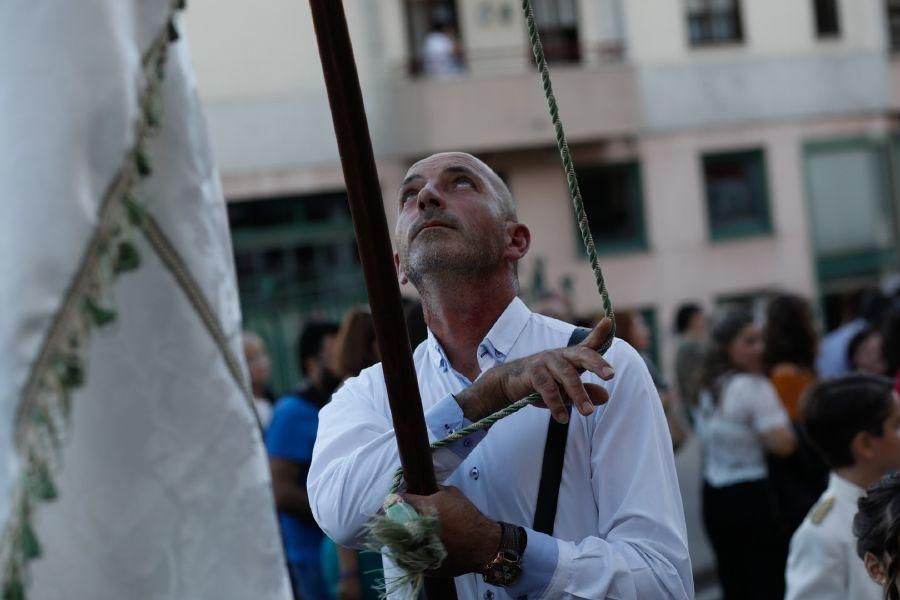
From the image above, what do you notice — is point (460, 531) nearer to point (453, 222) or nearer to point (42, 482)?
point (453, 222)

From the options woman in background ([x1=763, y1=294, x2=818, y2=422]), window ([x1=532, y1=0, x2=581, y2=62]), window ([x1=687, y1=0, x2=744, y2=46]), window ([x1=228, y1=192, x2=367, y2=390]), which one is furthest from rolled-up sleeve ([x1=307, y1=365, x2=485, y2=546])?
window ([x1=687, y1=0, x2=744, y2=46])

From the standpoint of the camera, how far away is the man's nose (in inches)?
98.7

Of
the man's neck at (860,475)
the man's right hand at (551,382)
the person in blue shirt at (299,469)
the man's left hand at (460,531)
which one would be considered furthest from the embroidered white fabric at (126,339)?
the person in blue shirt at (299,469)

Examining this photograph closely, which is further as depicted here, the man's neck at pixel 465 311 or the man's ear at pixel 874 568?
the man's ear at pixel 874 568

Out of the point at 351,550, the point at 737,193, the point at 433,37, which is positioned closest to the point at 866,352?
the point at 351,550

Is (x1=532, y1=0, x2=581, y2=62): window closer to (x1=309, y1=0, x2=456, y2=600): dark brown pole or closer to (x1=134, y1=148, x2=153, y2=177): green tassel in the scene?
(x1=309, y1=0, x2=456, y2=600): dark brown pole

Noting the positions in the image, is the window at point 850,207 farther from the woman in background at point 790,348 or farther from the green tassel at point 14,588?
the green tassel at point 14,588

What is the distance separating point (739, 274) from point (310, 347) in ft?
51.6

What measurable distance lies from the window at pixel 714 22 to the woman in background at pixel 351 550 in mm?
16974

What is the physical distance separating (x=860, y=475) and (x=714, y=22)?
18751 millimetres

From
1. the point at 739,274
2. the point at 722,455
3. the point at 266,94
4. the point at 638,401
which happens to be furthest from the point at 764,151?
the point at 638,401

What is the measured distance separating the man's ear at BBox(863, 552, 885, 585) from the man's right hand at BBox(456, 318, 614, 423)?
124 centimetres

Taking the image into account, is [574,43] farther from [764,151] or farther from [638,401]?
[638,401]

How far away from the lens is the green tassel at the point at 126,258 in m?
1.34
